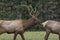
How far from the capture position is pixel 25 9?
30.4m

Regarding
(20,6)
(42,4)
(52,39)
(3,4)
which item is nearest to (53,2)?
(42,4)

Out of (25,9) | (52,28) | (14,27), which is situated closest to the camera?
(52,28)

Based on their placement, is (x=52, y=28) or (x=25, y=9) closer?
(x=52, y=28)

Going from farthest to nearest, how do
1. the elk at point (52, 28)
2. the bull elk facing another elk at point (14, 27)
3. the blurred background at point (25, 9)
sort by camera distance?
the blurred background at point (25, 9)
the bull elk facing another elk at point (14, 27)
the elk at point (52, 28)

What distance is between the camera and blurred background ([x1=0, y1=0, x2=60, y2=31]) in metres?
29.8

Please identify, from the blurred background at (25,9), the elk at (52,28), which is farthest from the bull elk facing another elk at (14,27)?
the blurred background at (25,9)

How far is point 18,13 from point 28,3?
1843 millimetres

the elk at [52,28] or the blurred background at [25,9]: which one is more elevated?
the elk at [52,28]

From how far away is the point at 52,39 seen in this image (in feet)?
43.0

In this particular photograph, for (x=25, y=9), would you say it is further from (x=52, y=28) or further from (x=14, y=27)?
(x=52, y=28)

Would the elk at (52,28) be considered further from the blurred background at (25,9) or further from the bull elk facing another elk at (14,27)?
the blurred background at (25,9)

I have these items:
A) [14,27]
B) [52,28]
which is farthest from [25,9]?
[52,28]

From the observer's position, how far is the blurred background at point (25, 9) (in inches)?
1174

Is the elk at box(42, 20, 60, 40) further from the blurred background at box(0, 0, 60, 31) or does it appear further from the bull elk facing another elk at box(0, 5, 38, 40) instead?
the blurred background at box(0, 0, 60, 31)
